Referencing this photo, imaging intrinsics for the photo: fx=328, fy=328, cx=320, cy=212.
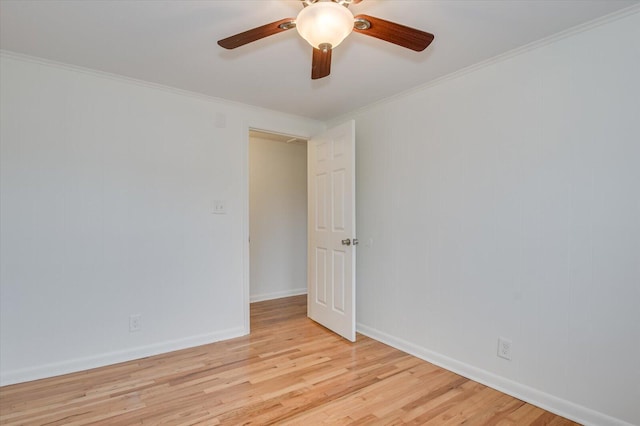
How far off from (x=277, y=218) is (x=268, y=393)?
9.56ft

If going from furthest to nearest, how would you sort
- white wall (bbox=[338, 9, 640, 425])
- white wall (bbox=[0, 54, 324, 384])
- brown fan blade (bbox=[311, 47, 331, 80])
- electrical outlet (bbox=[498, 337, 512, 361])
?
1. white wall (bbox=[0, 54, 324, 384])
2. electrical outlet (bbox=[498, 337, 512, 361])
3. white wall (bbox=[338, 9, 640, 425])
4. brown fan blade (bbox=[311, 47, 331, 80])

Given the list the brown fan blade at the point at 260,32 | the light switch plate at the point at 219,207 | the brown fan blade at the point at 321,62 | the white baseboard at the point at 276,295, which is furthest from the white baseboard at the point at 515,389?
the brown fan blade at the point at 260,32

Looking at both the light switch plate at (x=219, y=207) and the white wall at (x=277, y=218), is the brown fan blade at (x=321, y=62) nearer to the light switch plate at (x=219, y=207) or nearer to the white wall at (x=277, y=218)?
the light switch plate at (x=219, y=207)

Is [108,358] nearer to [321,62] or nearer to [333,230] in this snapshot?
[333,230]

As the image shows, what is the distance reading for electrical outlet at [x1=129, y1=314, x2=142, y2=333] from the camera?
270cm

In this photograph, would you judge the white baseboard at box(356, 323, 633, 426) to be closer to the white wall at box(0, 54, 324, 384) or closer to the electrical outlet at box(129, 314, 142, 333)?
the white wall at box(0, 54, 324, 384)

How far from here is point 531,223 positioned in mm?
2104

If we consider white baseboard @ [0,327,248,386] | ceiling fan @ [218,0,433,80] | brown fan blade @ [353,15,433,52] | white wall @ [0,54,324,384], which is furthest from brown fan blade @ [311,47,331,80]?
white baseboard @ [0,327,248,386]

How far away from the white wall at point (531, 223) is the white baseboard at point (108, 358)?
1690mm

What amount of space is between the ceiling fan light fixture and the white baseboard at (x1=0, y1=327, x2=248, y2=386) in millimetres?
2700

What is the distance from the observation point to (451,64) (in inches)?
94.0

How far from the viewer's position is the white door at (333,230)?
3113 millimetres

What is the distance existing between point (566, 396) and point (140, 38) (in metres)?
3.39

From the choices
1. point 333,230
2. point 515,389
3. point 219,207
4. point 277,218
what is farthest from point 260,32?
point 277,218
